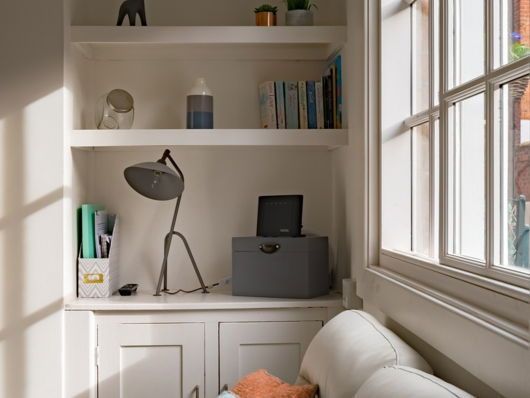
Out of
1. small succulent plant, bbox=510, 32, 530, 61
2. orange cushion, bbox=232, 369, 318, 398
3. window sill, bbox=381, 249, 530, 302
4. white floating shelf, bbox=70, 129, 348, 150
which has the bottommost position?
orange cushion, bbox=232, 369, 318, 398

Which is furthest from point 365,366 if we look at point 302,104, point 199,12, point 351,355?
point 199,12

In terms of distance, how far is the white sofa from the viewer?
5.08 ft

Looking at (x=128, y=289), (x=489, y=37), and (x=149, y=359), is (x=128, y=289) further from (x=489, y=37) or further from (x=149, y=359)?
(x=489, y=37)

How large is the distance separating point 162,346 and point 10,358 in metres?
0.62

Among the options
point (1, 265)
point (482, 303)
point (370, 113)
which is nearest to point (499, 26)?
point (482, 303)

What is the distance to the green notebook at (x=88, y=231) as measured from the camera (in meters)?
3.34

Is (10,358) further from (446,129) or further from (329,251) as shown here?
(446,129)

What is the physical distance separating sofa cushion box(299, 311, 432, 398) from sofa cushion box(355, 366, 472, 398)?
0.50ft

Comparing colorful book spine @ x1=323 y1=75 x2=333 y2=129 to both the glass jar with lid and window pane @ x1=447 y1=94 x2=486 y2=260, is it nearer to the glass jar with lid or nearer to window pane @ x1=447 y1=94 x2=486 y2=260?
the glass jar with lid

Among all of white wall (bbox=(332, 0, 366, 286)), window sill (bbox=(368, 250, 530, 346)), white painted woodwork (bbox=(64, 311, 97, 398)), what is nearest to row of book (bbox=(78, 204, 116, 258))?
white painted woodwork (bbox=(64, 311, 97, 398))

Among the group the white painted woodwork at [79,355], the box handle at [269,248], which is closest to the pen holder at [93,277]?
the white painted woodwork at [79,355]

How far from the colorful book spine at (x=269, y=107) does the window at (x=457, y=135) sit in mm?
799

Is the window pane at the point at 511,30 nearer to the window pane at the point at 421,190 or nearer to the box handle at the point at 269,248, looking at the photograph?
the window pane at the point at 421,190

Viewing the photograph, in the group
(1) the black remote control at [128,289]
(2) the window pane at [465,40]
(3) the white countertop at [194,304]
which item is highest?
(2) the window pane at [465,40]
